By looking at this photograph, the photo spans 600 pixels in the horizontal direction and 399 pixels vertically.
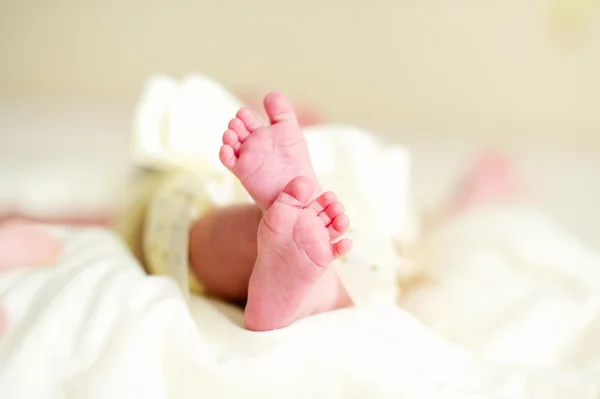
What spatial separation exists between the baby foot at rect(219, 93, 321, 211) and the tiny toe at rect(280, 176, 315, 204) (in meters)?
0.03

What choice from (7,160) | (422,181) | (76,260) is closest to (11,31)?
(7,160)

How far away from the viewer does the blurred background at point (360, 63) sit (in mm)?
1425

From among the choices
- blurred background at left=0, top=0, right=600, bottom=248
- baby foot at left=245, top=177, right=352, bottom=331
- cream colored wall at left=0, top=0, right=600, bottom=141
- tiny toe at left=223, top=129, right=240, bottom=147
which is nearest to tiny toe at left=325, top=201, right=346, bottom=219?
baby foot at left=245, top=177, right=352, bottom=331

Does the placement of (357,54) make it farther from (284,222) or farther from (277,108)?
(284,222)

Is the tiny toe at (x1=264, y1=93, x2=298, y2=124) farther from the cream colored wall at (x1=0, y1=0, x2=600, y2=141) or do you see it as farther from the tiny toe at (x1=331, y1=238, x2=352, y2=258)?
the cream colored wall at (x1=0, y1=0, x2=600, y2=141)

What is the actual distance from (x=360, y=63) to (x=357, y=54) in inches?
0.9

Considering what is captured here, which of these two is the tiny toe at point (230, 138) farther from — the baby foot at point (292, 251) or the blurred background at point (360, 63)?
the blurred background at point (360, 63)

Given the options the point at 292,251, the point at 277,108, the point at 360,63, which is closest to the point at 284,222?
the point at 292,251

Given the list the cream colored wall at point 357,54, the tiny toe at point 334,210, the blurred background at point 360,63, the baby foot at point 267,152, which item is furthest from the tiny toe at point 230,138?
the cream colored wall at point 357,54

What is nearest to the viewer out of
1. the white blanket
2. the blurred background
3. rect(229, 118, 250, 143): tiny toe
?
the white blanket

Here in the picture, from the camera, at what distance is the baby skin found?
504 millimetres

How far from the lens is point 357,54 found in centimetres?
161

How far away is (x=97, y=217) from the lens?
1016 millimetres

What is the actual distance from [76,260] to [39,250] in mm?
34
